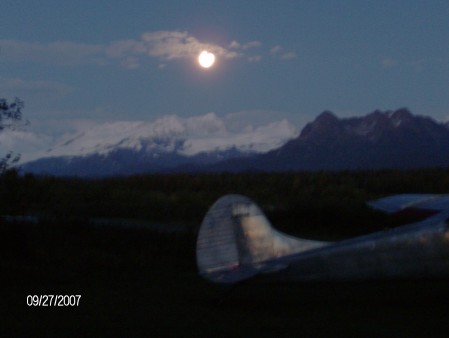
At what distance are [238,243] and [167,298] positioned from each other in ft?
7.45

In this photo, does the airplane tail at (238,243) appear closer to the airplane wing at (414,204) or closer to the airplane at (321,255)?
the airplane at (321,255)

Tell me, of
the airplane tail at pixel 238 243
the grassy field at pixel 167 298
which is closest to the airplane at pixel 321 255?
the airplane tail at pixel 238 243

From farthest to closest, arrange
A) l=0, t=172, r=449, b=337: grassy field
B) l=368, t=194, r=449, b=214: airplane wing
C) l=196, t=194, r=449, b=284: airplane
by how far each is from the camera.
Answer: l=368, t=194, r=449, b=214: airplane wing → l=196, t=194, r=449, b=284: airplane → l=0, t=172, r=449, b=337: grassy field

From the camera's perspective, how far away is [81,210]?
29.6 meters

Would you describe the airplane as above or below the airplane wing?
below

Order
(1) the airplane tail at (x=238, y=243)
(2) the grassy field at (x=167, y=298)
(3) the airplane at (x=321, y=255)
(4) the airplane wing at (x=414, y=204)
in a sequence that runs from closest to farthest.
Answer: (2) the grassy field at (x=167, y=298) < (3) the airplane at (x=321, y=255) < (1) the airplane tail at (x=238, y=243) < (4) the airplane wing at (x=414, y=204)

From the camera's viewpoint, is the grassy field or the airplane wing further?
the airplane wing

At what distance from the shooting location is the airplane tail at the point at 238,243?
10930mm

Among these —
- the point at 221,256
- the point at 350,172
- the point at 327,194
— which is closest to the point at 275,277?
the point at 221,256

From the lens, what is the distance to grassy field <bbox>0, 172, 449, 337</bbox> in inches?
397

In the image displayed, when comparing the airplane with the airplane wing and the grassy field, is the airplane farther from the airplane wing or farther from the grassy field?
the airplane wing

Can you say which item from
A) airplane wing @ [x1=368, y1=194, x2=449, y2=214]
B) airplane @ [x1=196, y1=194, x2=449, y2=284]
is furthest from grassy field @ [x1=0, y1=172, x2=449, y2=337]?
airplane wing @ [x1=368, y1=194, x2=449, y2=214]

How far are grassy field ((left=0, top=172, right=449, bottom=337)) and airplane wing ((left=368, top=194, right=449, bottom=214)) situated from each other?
4.16 feet

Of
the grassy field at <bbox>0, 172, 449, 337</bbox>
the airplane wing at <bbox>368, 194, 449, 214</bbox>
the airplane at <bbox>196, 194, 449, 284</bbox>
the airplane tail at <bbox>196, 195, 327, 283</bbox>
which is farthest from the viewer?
the airplane wing at <bbox>368, 194, 449, 214</bbox>
